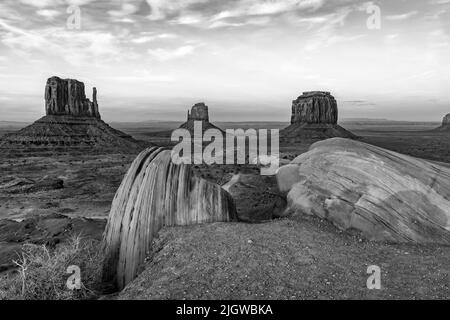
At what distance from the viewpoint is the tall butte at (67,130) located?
85.9 m

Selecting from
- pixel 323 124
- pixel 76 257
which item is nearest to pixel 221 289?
pixel 76 257

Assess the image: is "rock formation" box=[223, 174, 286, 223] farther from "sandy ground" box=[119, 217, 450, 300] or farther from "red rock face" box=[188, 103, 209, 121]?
"red rock face" box=[188, 103, 209, 121]

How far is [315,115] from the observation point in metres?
155

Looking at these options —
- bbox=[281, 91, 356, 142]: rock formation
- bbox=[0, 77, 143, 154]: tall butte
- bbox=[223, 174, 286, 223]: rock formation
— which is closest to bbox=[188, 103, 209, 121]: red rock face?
bbox=[281, 91, 356, 142]: rock formation

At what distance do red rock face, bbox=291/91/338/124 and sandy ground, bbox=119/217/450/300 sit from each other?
151770 mm

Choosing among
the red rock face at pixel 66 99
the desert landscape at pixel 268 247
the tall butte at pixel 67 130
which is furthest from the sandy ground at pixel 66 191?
the red rock face at pixel 66 99

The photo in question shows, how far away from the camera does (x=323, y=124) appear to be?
151750mm

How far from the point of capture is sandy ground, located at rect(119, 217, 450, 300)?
6.66 metres

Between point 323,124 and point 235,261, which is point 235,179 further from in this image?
point 323,124

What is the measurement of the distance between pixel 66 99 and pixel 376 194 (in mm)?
129102

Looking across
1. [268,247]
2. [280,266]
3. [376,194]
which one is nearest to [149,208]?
[268,247]

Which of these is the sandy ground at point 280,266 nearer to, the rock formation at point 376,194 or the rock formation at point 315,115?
the rock formation at point 376,194

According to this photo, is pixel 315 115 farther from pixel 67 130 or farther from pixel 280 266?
pixel 280 266

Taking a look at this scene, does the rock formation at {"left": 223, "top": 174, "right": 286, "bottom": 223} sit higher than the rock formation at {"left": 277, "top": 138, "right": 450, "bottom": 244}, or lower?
lower
